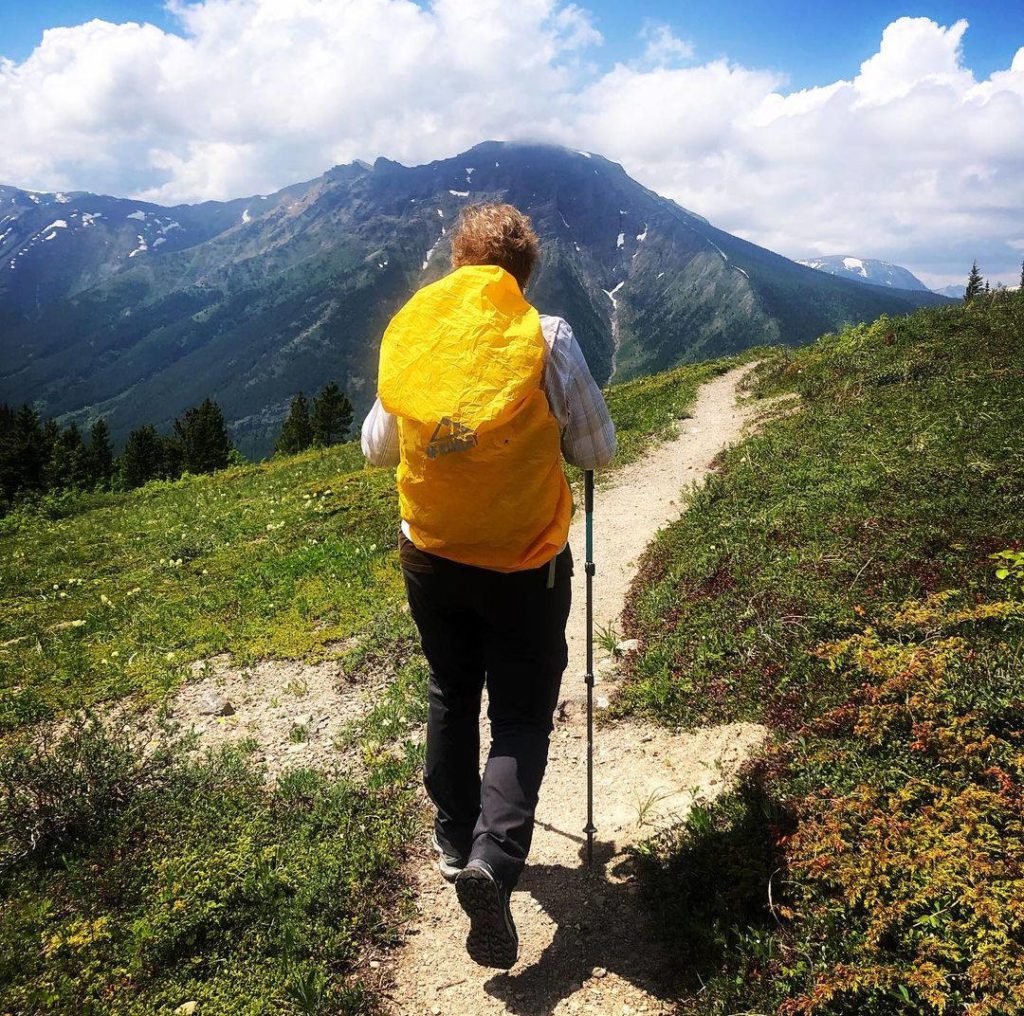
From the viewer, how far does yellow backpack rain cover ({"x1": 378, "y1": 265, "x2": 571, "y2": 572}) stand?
3262 mm

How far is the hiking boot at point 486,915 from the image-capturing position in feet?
11.0

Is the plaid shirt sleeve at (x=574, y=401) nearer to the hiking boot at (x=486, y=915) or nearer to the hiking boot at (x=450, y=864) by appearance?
the hiking boot at (x=486, y=915)

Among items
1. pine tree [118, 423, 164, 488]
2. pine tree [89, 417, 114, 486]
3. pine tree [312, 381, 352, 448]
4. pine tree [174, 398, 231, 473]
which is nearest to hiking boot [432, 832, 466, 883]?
pine tree [312, 381, 352, 448]

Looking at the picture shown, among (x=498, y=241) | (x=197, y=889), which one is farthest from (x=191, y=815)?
(x=498, y=241)

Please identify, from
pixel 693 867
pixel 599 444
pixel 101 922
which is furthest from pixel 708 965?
pixel 101 922

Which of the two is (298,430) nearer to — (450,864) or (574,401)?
(450,864)

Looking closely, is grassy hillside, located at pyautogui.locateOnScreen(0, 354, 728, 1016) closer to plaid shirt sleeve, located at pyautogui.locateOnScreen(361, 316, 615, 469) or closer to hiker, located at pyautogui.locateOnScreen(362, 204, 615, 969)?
hiker, located at pyautogui.locateOnScreen(362, 204, 615, 969)

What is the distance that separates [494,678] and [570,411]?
166cm

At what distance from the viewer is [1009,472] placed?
7.72 m

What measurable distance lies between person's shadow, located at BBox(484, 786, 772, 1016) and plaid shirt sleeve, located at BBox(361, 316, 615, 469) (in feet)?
Result: 8.80

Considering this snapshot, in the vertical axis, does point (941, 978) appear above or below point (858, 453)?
below

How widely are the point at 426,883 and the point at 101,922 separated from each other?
202cm

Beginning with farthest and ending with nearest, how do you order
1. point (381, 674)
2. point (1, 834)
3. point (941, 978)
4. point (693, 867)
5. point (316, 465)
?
point (316, 465)
point (381, 674)
point (1, 834)
point (693, 867)
point (941, 978)

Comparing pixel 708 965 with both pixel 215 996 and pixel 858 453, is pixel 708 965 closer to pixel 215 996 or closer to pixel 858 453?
pixel 215 996
